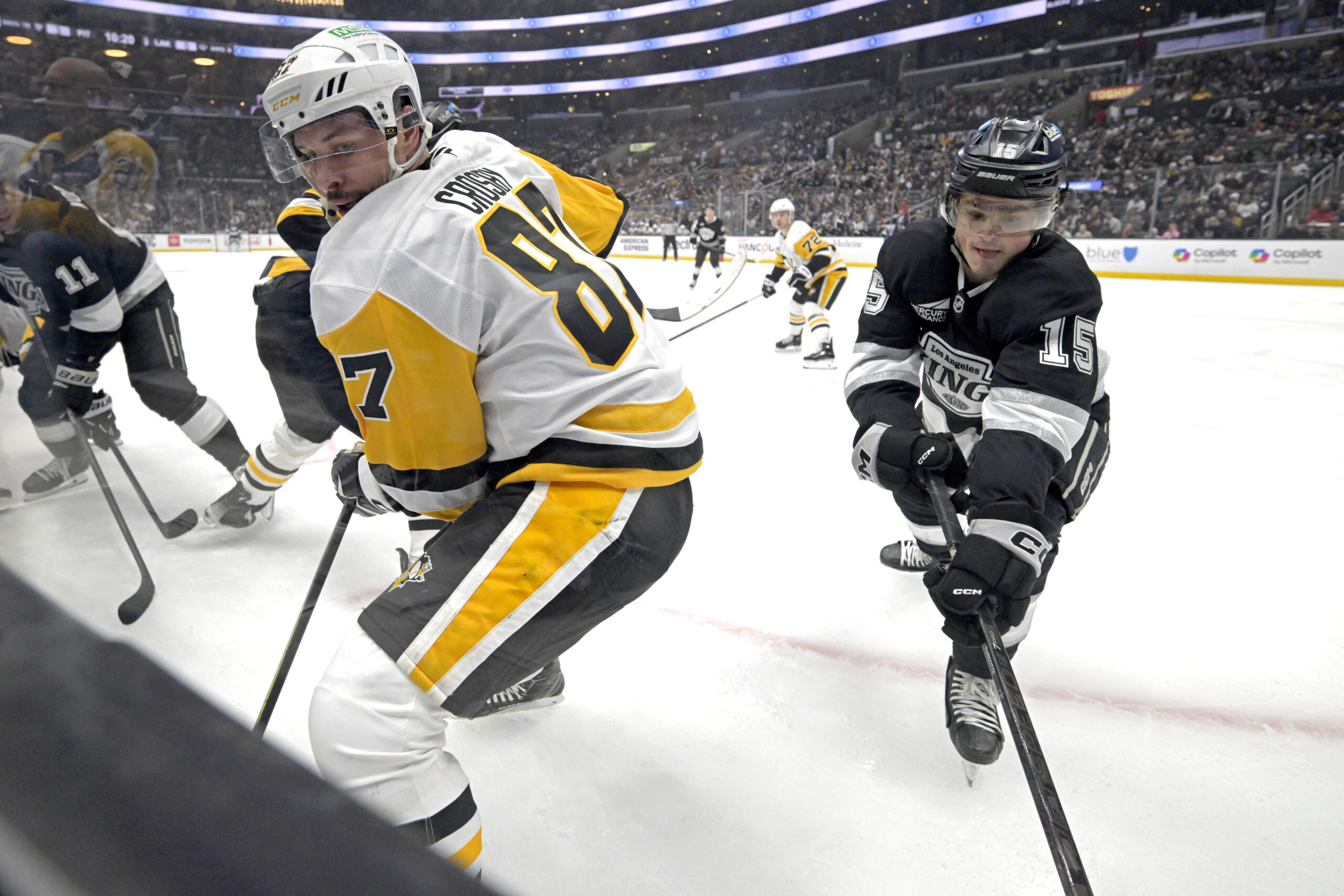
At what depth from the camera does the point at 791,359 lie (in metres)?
6.03

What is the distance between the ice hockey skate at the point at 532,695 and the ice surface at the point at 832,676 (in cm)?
3

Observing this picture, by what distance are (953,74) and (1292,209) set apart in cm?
1136

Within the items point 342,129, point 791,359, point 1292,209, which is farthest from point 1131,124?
point 342,129

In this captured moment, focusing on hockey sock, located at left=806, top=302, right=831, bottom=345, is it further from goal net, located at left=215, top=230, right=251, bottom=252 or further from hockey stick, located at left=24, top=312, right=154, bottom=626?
hockey stick, located at left=24, top=312, right=154, bottom=626

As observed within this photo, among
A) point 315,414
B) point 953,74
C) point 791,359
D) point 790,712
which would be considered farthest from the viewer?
point 953,74

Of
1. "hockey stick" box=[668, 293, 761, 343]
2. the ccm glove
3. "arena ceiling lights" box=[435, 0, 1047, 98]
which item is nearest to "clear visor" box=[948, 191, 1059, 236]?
the ccm glove

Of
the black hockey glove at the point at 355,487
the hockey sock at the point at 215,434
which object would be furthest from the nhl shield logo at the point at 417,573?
the hockey sock at the point at 215,434

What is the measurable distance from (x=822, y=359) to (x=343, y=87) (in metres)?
4.88

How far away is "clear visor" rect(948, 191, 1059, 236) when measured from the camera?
5.03 feet

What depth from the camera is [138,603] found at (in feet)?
3.06

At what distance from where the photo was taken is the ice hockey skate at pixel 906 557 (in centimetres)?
233

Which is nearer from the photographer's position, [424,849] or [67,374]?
[424,849]

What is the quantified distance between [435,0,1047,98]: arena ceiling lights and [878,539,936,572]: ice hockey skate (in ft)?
27.4

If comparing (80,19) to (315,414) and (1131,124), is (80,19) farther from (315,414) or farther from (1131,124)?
(1131,124)
